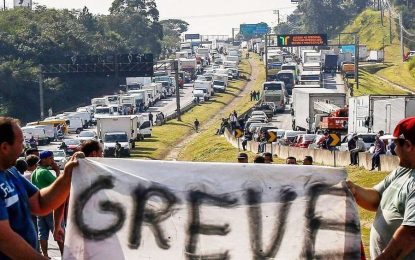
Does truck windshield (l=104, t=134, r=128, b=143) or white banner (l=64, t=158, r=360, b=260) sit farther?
truck windshield (l=104, t=134, r=128, b=143)

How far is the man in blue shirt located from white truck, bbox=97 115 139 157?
166 ft

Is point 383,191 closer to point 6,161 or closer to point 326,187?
point 326,187

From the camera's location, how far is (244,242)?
301 inches

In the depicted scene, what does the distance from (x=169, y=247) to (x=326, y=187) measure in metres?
1.09

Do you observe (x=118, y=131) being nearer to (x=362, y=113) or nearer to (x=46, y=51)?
(x=362, y=113)

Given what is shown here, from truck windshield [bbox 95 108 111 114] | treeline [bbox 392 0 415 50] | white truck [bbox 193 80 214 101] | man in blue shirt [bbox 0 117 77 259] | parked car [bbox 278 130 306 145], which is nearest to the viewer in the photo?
man in blue shirt [bbox 0 117 77 259]

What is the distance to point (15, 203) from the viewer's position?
693 cm

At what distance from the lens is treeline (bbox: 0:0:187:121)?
3762 inches

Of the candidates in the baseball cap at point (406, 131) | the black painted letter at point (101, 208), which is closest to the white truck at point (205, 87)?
the black painted letter at point (101, 208)

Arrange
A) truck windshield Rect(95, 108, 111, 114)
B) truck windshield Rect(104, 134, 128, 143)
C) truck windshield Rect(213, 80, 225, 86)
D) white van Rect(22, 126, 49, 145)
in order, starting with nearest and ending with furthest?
truck windshield Rect(104, 134, 128, 143)
white van Rect(22, 126, 49, 145)
truck windshield Rect(95, 108, 111, 114)
truck windshield Rect(213, 80, 225, 86)

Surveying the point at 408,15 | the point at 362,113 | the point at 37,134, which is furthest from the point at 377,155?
the point at 408,15

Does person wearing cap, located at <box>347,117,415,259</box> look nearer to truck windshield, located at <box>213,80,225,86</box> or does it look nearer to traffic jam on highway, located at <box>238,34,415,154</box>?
traffic jam on highway, located at <box>238,34,415,154</box>

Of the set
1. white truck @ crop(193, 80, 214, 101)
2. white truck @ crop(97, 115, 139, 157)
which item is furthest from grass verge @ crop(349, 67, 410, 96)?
white truck @ crop(97, 115, 139, 157)

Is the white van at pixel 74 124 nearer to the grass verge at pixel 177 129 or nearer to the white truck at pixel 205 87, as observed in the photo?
the grass verge at pixel 177 129
